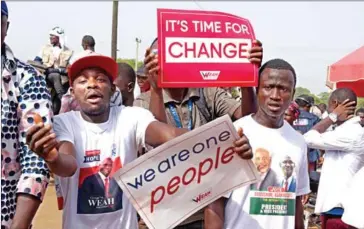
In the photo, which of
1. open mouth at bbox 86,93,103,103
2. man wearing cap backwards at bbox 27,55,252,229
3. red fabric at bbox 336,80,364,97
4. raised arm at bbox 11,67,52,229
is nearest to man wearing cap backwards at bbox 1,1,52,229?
raised arm at bbox 11,67,52,229

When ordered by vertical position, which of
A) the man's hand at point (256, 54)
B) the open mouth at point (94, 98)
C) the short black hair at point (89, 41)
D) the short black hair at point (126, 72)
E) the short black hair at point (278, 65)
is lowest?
the open mouth at point (94, 98)

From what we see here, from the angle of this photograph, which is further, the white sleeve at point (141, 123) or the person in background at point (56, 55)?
the person in background at point (56, 55)

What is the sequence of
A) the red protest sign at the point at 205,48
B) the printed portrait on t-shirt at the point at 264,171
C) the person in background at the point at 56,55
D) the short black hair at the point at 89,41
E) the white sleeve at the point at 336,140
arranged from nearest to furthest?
the printed portrait on t-shirt at the point at 264,171 < the red protest sign at the point at 205,48 < the white sleeve at the point at 336,140 < the short black hair at the point at 89,41 < the person in background at the point at 56,55

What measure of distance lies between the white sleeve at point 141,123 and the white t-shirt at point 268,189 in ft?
1.63

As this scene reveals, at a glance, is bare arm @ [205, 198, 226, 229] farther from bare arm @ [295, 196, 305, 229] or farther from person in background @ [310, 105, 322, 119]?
person in background @ [310, 105, 322, 119]

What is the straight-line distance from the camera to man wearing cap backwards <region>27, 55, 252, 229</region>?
282cm

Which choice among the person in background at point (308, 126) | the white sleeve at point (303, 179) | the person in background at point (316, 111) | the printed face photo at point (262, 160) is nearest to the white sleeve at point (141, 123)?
the printed face photo at point (262, 160)

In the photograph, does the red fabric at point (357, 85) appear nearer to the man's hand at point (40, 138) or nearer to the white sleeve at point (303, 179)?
the white sleeve at point (303, 179)

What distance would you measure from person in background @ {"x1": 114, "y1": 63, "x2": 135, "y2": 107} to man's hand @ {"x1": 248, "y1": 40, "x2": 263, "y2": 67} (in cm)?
168

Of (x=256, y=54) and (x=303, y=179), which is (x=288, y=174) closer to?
(x=303, y=179)

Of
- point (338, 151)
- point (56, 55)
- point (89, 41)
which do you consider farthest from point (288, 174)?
point (56, 55)

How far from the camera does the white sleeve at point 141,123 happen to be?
2.98 metres

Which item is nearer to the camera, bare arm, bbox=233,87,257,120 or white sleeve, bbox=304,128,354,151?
bare arm, bbox=233,87,257,120

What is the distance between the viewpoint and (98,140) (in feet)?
9.43
